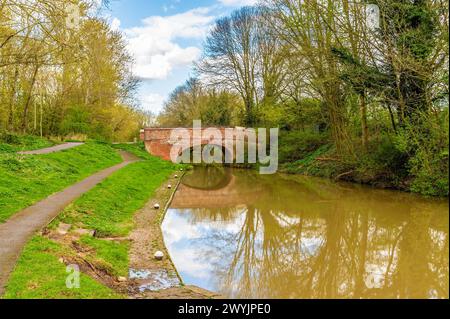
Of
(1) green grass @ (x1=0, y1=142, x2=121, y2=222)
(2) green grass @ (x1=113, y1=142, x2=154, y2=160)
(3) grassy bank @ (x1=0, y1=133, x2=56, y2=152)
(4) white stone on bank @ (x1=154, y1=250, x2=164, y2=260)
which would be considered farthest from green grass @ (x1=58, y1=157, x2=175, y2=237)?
(2) green grass @ (x1=113, y1=142, x2=154, y2=160)

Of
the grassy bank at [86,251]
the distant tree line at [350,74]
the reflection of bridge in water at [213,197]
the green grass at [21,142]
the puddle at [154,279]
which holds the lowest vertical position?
the puddle at [154,279]

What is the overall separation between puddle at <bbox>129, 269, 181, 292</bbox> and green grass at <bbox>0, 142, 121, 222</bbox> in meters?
3.08

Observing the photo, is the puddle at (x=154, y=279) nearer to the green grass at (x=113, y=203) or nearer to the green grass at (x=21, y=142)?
the green grass at (x=113, y=203)

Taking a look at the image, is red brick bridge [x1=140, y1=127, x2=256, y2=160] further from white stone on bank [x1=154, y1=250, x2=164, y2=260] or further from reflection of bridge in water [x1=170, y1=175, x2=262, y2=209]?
white stone on bank [x1=154, y1=250, x2=164, y2=260]

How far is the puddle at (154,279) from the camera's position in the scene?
5773 mm

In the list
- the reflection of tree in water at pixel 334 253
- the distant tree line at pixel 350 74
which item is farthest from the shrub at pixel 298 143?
the reflection of tree in water at pixel 334 253

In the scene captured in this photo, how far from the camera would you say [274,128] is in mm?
23578

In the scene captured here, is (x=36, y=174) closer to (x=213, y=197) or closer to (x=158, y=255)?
(x=158, y=255)

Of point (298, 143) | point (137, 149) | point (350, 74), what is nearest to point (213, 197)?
point (350, 74)

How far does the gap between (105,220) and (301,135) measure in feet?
49.4

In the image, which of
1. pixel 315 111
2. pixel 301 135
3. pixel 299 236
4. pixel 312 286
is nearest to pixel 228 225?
pixel 299 236

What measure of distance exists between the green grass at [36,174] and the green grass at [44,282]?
2290 millimetres

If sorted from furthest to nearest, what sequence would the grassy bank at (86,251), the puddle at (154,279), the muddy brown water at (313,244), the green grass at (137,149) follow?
the green grass at (137,149) → the muddy brown water at (313,244) → the puddle at (154,279) → the grassy bank at (86,251)

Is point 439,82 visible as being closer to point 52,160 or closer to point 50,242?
point 50,242
